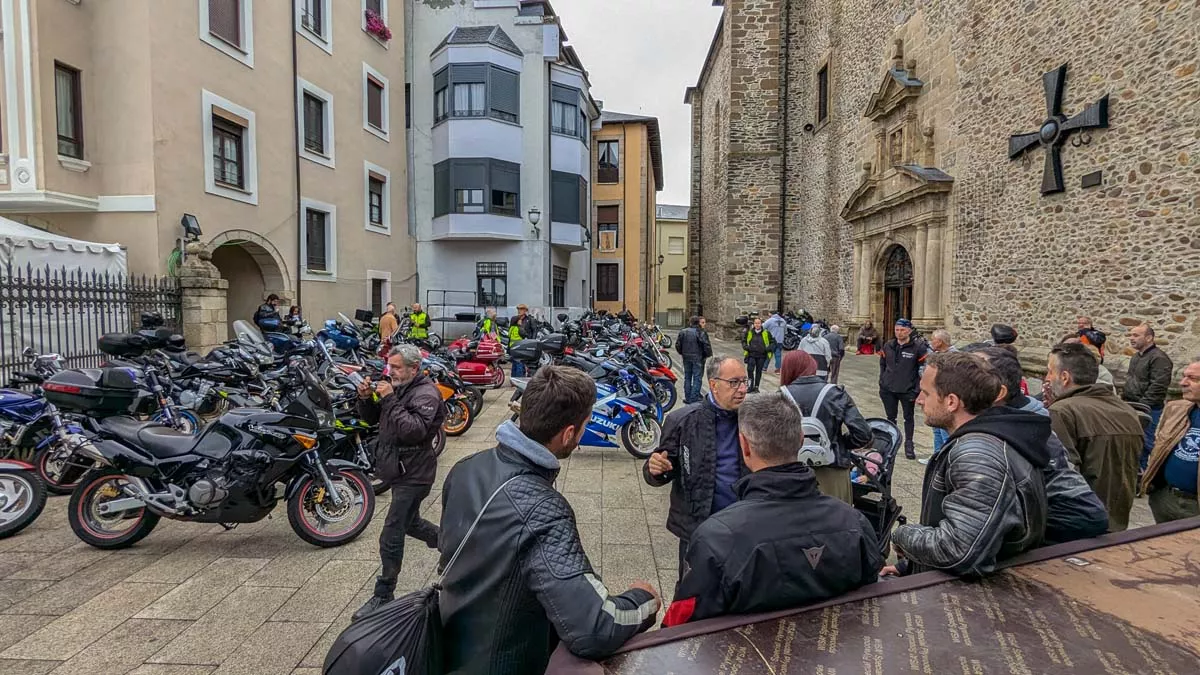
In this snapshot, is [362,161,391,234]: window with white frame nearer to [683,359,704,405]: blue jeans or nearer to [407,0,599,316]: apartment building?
[407,0,599,316]: apartment building

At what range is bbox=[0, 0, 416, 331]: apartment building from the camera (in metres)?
10.7

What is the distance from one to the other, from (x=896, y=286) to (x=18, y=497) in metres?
19.3

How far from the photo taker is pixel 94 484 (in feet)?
14.0

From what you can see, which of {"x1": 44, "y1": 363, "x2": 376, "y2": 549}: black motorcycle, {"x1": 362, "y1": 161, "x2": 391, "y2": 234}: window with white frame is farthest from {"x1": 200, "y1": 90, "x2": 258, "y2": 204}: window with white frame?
{"x1": 44, "y1": 363, "x2": 376, "y2": 549}: black motorcycle

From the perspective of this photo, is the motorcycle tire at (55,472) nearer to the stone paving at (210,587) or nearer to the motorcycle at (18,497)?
the stone paving at (210,587)

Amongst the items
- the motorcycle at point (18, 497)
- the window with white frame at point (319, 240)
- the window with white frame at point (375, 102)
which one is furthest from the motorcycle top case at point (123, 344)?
the window with white frame at point (375, 102)

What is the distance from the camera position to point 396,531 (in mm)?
3512

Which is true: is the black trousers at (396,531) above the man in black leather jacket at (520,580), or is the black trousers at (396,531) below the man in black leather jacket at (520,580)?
below

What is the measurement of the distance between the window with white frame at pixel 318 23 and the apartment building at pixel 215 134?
46 millimetres

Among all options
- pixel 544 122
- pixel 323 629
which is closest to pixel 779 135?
pixel 544 122

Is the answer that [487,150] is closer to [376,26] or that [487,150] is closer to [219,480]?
[376,26]

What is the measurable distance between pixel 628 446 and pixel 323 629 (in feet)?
13.4

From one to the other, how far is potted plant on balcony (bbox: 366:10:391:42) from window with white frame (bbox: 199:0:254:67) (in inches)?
Answer: 202

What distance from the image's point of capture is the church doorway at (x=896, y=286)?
1771cm
